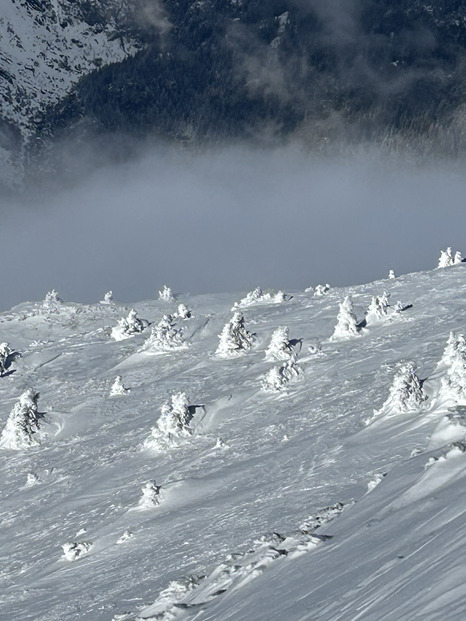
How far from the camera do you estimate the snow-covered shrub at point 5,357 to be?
7194 centimetres

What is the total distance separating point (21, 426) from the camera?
56.4 meters

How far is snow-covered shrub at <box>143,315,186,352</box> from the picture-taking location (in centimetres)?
6738

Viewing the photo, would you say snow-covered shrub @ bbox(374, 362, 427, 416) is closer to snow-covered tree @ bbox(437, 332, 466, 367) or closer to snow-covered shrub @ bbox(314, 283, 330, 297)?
snow-covered tree @ bbox(437, 332, 466, 367)

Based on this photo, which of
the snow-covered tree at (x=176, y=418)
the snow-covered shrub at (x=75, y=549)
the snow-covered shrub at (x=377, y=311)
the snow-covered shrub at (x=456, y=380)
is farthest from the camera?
the snow-covered shrub at (x=377, y=311)

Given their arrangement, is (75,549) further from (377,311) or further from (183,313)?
(183,313)

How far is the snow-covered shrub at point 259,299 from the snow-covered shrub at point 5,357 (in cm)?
1605

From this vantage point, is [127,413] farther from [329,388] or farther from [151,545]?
[151,545]

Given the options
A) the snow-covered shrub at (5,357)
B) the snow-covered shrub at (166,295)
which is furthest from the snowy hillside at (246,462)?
the snow-covered shrub at (166,295)

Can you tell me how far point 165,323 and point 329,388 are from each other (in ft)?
68.5

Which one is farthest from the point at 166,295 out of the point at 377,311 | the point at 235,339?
the point at 377,311

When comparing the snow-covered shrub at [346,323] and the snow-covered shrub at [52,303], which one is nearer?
the snow-covered shrub at [346,323]

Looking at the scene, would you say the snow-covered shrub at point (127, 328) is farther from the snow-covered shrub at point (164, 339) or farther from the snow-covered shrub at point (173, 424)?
the snow-covered shrub at point (173, 424)

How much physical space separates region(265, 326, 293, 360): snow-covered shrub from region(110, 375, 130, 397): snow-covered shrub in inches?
328

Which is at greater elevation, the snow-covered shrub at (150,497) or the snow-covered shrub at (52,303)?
the snow-covered shrub at (52,303)
